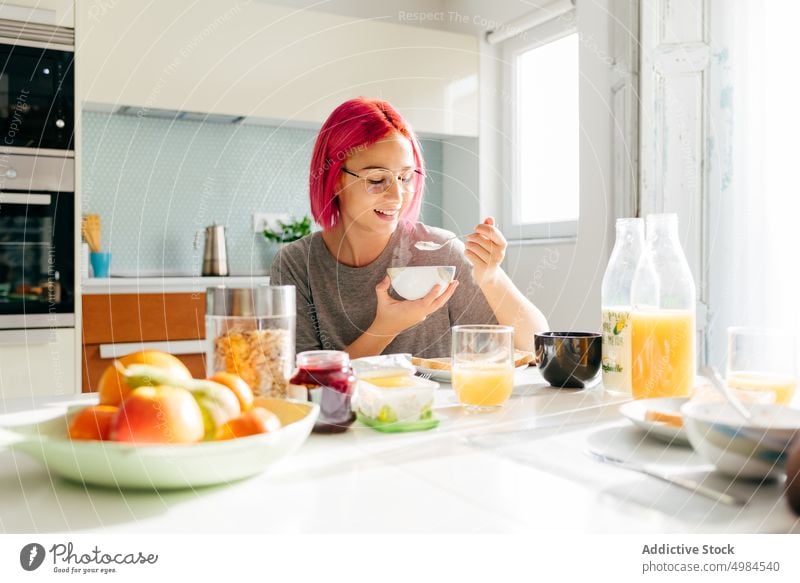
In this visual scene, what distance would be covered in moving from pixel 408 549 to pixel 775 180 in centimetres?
151

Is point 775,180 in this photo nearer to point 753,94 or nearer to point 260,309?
point 753,94

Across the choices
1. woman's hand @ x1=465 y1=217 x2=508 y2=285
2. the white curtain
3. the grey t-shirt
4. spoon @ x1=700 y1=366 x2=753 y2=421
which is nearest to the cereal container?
spoon @ x1=700 y1=366 x2=753 y2=421

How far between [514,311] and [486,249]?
0.15 metres

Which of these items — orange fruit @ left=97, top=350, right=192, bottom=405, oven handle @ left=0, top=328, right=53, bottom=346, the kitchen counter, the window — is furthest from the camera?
the window

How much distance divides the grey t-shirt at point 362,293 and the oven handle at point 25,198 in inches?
37.8

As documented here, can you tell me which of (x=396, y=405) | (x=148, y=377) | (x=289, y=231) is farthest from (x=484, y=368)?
(x=289, y=231)

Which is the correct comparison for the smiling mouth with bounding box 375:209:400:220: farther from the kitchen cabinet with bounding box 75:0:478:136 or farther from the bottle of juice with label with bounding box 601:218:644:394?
the kitchen cabinet with bounding box 75:0:478:136

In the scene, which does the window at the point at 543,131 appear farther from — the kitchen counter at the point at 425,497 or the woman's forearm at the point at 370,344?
the kitchen counter at the point at 425,497

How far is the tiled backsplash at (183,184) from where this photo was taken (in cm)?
258

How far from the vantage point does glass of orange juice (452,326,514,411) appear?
744mm

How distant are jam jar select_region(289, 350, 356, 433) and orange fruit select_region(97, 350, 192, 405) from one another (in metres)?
0.13

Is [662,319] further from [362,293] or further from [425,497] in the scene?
[362,293]

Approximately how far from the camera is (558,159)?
8.55 feet

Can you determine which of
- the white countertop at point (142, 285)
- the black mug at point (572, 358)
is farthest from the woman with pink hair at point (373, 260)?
the white countertop at point (142, 285)
